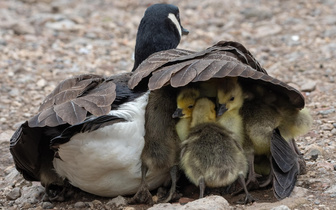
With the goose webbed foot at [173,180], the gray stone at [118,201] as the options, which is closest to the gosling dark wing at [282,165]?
the goose webbed foot at [173,180]

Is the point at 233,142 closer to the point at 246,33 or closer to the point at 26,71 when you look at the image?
the point at 26,71

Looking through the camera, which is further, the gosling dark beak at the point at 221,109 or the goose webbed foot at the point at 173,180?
the goose webbed foot at the point at 173,180

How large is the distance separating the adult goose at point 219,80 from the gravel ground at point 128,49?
19cm

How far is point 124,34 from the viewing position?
10.3 meters

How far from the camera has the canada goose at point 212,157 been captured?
438cm

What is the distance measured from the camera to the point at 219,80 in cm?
471

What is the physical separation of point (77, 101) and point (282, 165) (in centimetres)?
165

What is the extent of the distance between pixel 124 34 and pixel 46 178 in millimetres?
5696

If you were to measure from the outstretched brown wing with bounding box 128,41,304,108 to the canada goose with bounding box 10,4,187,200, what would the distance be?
257 millimetres

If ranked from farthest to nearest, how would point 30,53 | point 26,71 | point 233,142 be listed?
point 30,53 → point 26,71 → point 233,142

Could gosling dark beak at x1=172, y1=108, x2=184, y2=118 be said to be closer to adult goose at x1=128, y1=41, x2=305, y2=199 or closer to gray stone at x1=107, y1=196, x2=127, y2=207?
adult goose at x1=128, y1=41, x2=305, y2=199

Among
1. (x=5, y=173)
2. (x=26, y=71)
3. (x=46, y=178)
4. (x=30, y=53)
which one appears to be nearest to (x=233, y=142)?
(x=46, y=178)

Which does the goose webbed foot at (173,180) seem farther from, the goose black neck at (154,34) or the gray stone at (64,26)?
the gray stone at (64,26)

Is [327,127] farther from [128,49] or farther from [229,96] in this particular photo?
[128,49]
